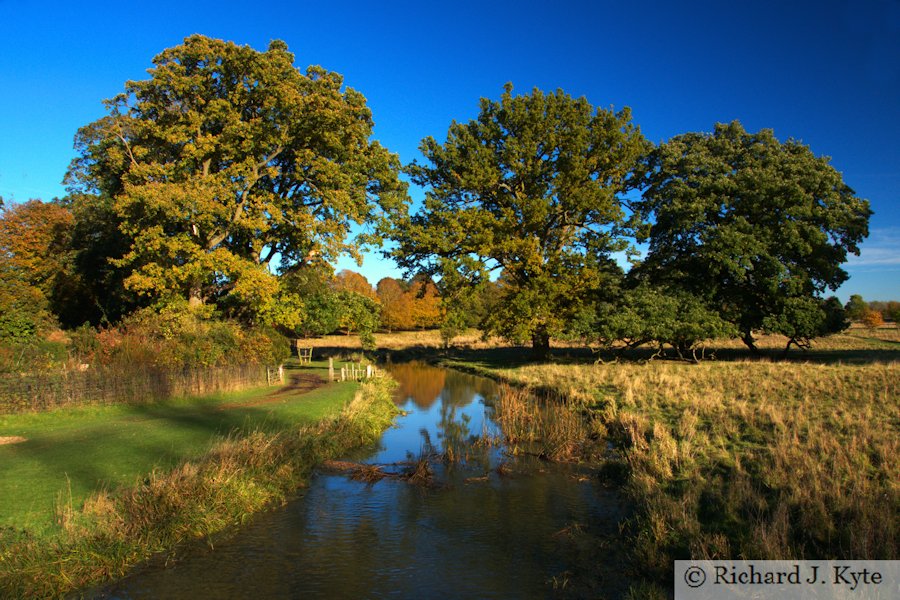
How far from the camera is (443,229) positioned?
3472cm

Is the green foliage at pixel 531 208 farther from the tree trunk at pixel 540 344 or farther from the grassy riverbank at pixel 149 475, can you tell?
the grassy riverbank at pixel 149 475

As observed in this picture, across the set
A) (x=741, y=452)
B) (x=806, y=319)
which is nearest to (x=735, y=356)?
(x=806, y=319)

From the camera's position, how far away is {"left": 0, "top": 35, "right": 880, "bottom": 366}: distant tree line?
27016mm

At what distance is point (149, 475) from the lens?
10.9 m

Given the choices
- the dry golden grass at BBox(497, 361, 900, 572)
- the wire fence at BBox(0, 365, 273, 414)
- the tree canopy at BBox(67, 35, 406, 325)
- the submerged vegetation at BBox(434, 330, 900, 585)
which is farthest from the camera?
the tree canopy at BBox(67, 35, 406, 325)

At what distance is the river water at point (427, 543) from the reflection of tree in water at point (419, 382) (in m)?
13.1

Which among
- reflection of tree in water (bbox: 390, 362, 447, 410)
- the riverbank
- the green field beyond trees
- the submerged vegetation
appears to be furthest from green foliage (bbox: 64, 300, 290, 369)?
the riverbank

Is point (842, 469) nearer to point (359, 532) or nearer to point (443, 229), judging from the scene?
point (359, 532)

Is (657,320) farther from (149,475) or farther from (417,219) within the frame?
(149,475)

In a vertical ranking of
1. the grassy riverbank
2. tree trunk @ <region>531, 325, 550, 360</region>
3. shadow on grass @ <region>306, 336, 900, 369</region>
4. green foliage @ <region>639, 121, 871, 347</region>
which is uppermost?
green foliage @ <region>639, 121, 871, 347</region>

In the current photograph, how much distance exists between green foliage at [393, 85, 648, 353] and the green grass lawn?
46.9 ft

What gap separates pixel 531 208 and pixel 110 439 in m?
25.2

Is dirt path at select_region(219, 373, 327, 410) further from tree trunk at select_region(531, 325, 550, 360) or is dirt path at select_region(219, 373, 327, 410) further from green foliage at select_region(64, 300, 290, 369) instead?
tree trunk at select_region(531, 325, 550, 360)

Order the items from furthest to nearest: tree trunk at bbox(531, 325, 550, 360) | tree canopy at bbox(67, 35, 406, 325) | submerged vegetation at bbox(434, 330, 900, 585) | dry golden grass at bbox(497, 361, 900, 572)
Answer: tree trunk at bbox(531, 325, 550, 360) < tree canopy at bbox(67, 35, 406, 325) < submerged vegetation at bbox(434, 330, 900, 585) < dry golden grass at bbox(497, 361, 900, 572)
